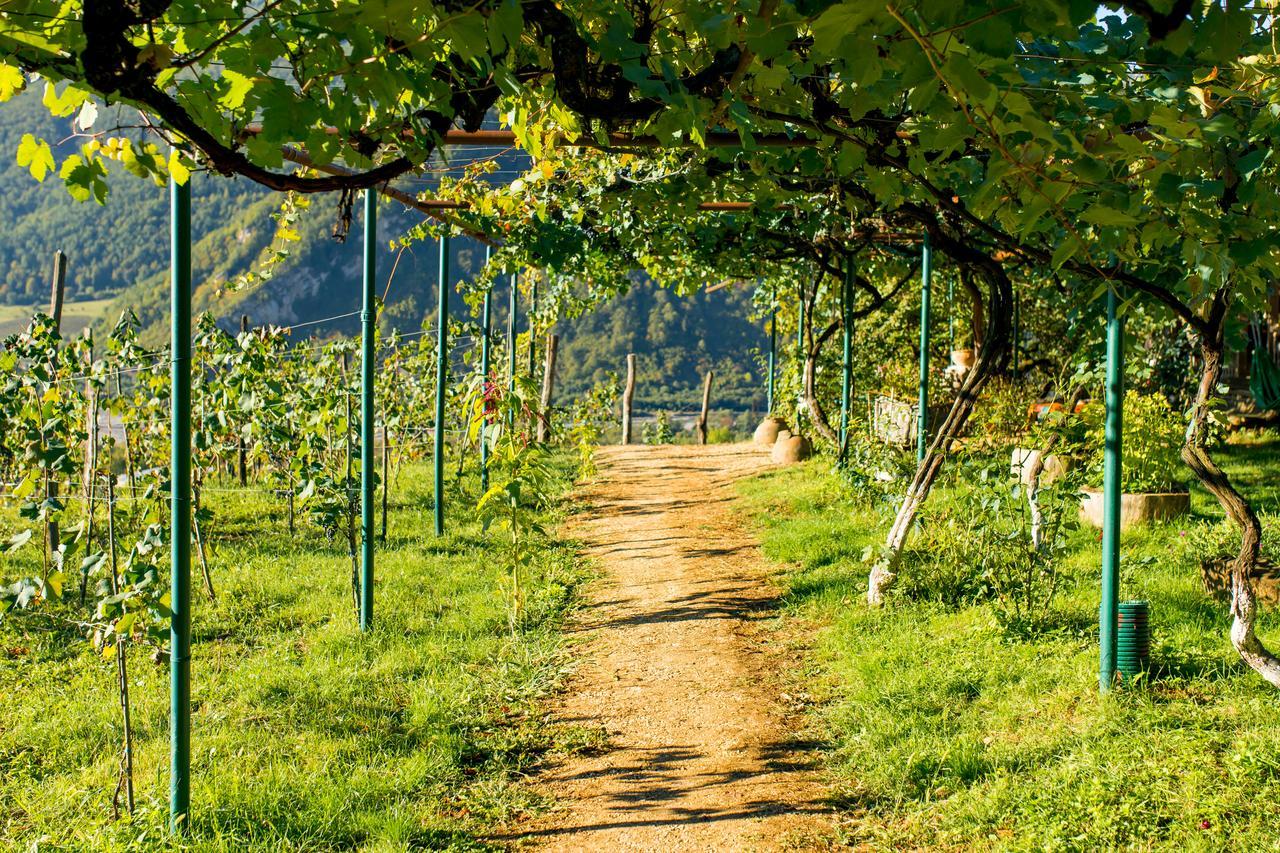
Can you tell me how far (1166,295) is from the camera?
335 cm

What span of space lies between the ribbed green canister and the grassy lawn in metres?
0.10

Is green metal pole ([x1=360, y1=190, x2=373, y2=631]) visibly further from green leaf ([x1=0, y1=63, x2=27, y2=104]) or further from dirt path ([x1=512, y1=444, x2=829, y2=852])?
green leaf ([x1=0, y1=63, x2=27, y2=104])

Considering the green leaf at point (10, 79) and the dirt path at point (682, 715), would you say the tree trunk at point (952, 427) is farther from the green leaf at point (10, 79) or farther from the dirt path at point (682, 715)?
the green leaf at point (10, 79)

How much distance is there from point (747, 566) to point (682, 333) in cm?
4488

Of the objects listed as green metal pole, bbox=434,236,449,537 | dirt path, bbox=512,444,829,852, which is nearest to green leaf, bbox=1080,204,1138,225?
dirt path, bbox=512,444,829,852

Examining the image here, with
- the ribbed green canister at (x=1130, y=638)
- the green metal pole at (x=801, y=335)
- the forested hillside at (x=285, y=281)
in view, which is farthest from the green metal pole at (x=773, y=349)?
the forested hillside at (x=285, y=281)

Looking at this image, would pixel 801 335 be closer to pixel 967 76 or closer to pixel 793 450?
pixel 793 450

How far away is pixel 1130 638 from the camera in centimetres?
386

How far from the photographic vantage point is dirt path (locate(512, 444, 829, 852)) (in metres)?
3.25

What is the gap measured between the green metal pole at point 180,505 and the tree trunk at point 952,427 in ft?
11.3

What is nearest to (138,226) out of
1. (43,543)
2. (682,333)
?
(682,333)

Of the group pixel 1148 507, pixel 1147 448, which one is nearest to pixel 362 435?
pixel 1148 507

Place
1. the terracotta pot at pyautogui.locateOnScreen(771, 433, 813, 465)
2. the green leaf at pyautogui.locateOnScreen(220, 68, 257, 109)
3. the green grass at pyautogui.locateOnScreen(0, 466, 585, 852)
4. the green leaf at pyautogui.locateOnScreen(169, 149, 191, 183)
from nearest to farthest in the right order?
the green leaf at pyautogui.locateOnScreen(220, 68, 257, 109) < the green leaf at pyautogui.locateOnScreen(169, 149, 191, 183) < the green grass at pyautogui.locateOnScreen(0, 466, 585, 852) < the terracotta pot at pyautogui.locateOnScreen(771, 433, 813, 465)

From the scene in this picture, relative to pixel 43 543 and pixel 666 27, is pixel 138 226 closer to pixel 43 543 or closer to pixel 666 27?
pixel 43 543
